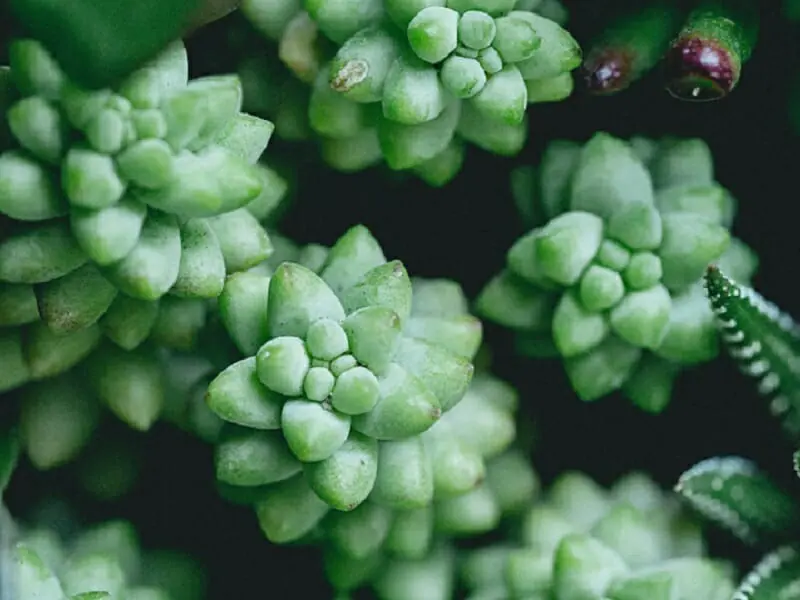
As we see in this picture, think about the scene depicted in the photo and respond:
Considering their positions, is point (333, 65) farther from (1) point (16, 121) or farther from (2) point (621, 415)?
(2) point (621, 415)

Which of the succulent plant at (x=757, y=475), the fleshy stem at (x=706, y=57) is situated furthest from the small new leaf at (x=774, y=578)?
the fleshy stem at (x=706, y=57)

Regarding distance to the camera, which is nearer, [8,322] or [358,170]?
[8,322]

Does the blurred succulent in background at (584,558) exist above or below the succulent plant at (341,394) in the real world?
below

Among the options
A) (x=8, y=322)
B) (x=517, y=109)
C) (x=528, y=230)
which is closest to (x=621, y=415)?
(x=528, y=230)

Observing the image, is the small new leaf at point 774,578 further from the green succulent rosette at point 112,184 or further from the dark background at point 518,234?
the green succulent rosette at point 112,184

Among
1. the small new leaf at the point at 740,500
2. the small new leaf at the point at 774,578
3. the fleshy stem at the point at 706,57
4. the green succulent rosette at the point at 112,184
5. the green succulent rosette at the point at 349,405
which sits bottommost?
the small new leaf at the point at 774,578

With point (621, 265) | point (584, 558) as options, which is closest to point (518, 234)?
point (621, 265)
